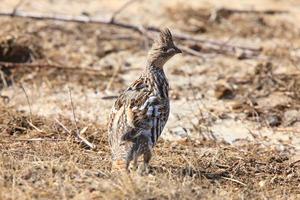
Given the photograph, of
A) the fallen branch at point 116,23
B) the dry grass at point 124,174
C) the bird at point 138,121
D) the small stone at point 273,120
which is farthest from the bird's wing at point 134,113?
the fallen branch at point 116,23

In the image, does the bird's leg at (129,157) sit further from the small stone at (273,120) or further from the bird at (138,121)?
the small stone at (273,120)

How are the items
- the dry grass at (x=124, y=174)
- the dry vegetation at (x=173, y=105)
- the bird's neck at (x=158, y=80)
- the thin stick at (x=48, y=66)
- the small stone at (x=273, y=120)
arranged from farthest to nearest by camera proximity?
the thin stick at (x=48, y=66) → the small stone at (x=273, y=120) → the bird's neck at (x=158, y=80) → the dry vegetation at (x=173, y=105) → the dry grass at (x=124, y=174)

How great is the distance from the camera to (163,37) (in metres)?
8.01

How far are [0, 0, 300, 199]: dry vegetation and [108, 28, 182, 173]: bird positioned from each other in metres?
0.24

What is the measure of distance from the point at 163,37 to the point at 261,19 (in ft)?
19.0

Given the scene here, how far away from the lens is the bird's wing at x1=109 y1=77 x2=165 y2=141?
7145mm

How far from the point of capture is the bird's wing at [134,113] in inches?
281

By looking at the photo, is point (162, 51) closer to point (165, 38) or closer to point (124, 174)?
point (165, 38)

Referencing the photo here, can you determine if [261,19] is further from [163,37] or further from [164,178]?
[164,178]

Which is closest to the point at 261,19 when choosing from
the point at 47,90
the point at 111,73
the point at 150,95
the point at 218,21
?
the point at 218,21

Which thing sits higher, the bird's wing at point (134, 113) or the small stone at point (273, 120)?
the bird's wing at point (134, 113)

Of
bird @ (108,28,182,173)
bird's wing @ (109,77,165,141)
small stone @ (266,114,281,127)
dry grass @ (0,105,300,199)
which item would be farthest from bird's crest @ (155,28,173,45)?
small stone @ (266,114,281,127)

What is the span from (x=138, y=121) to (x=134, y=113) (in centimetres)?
10

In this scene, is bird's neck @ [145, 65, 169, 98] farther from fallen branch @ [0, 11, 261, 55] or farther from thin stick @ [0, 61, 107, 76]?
fallen branch @ [0, 11, 261, 55]
